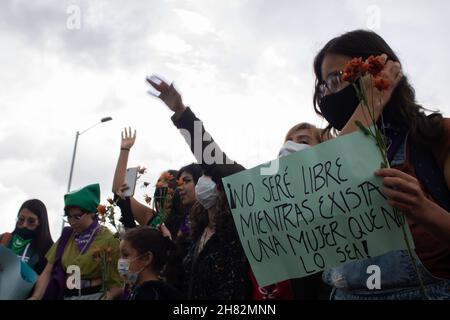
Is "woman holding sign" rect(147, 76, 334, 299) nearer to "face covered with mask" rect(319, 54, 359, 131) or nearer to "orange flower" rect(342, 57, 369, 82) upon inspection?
"face covered with mask" rect(319, 54, 359, 131)

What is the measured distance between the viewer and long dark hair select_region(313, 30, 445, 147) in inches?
58.9

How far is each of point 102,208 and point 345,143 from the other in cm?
193

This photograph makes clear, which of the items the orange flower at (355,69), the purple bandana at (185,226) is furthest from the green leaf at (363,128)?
the purple bandana at (185,226)

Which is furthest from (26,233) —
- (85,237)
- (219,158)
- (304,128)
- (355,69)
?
(355,69)

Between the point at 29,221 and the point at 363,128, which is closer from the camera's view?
the point at 363,128

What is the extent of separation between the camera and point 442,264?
4.62 feet

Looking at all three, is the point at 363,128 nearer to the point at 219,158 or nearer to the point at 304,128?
the point at 219,158

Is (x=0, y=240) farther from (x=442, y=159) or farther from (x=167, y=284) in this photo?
(x=442, y=159)

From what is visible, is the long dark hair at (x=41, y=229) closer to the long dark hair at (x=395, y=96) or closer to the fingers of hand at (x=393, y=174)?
the long dark hair at (x=395, y=96)

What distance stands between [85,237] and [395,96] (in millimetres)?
2674

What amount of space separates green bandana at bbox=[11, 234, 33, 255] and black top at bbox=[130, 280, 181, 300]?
1.69 m

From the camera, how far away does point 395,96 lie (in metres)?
1.66
